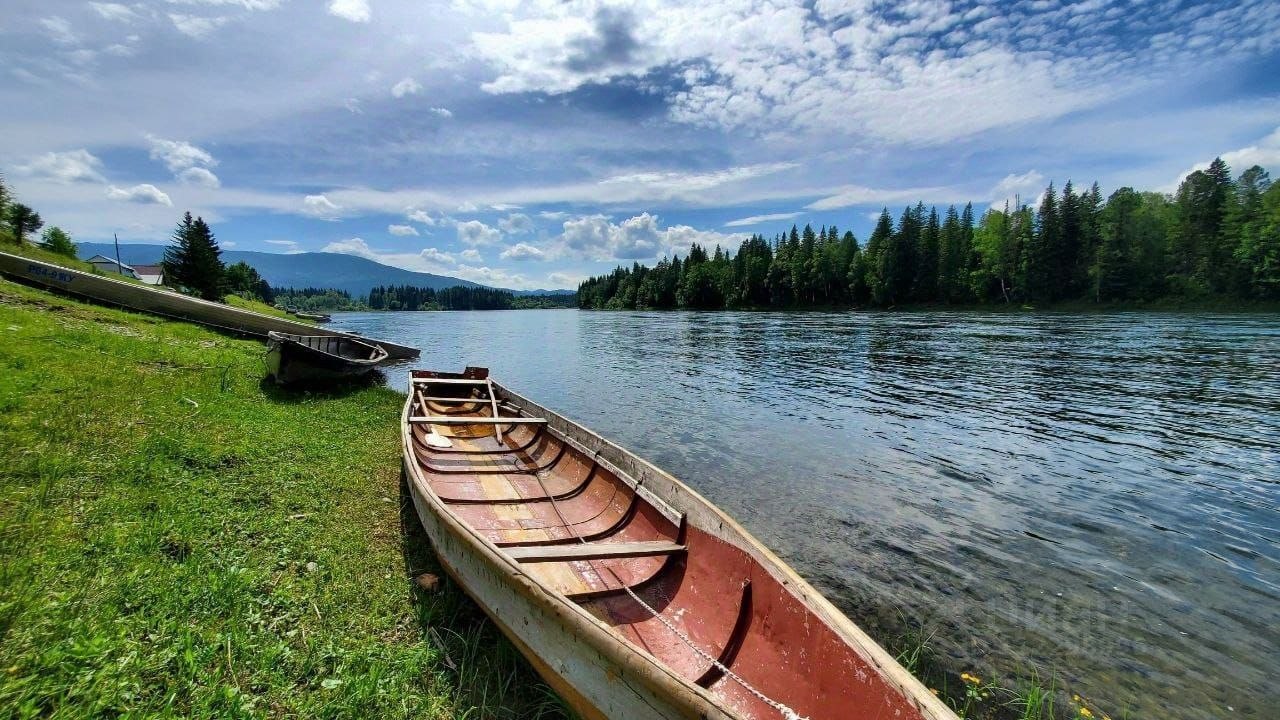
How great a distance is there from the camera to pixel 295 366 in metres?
14.1

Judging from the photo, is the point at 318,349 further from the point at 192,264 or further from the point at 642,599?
the point at 192,264

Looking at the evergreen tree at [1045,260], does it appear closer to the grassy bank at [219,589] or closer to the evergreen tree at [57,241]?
the grassy bank at [219,589]

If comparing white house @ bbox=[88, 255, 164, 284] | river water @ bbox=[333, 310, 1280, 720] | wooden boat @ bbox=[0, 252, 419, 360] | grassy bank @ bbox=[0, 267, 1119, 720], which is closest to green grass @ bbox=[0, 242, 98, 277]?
wooden boat @ bbox=[0, 252, 419, 360]

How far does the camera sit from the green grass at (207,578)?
3.67 m

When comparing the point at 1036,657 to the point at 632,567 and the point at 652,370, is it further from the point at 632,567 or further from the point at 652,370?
the point at 652,370

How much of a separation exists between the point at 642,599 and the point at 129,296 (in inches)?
1130

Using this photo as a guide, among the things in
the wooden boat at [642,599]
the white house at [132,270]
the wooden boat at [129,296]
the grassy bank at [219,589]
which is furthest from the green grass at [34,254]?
the white house at [132,270]

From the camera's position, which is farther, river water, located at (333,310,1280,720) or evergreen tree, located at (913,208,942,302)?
evergreen tree, located at (913,208,942,302)

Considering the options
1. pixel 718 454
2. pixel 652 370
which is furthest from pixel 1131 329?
pixel 718 454

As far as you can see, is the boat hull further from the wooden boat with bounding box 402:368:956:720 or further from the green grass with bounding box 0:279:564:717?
the green grass with bounding box 0:279:564:717

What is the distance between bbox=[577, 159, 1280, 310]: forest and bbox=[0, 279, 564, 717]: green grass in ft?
257

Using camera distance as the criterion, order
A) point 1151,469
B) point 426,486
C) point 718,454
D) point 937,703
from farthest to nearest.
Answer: point 718,454 < point 1151,469 < point 426,486 < point 937,703

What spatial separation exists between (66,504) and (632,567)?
6.09 metres

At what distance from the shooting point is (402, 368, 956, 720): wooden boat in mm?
3041
